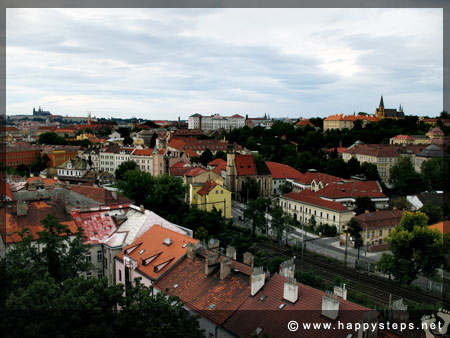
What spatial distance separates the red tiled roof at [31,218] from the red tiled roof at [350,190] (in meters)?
27.5

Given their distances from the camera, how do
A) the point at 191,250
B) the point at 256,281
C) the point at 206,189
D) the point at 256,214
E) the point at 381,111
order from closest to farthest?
the point at 256,281, the point at 191,250, the point at 256,214, the point at 206,189, the point at 381,111

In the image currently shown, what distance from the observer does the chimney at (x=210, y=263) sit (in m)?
15.8

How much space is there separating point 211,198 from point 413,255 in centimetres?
2125

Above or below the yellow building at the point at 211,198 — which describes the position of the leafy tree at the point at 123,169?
above

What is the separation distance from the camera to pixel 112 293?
10.7m

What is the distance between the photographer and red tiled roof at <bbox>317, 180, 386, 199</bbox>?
41125 mm

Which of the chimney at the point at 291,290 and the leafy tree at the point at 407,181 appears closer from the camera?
the chimney at the point at 291,290

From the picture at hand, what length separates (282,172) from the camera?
188ft

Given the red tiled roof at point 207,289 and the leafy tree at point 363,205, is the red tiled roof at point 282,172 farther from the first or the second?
the red tiled roof at point 207,289

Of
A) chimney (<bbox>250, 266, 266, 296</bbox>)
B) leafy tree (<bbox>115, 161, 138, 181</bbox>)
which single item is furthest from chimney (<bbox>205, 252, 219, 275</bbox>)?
leafy tree (<bbox>115, 161, 138, 181</bbox>)

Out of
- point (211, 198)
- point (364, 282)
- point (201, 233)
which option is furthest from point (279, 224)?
point (211, 198)

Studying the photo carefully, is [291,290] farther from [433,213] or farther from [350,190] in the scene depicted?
[350,190]

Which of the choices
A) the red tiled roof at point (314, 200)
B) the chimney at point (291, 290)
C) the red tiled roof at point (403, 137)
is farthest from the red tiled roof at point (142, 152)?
the chimney at point (291, 290)

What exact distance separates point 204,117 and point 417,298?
136235 millimetres
